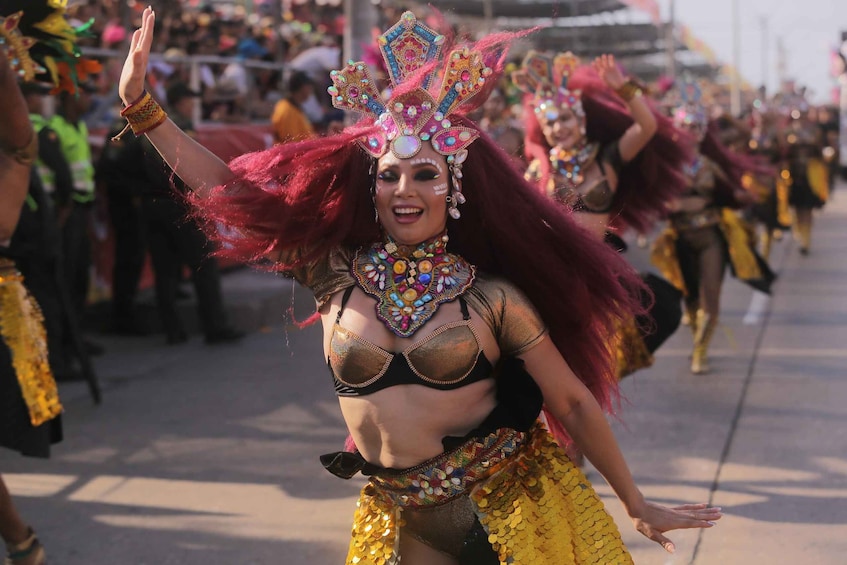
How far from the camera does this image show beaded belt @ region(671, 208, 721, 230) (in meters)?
7.90

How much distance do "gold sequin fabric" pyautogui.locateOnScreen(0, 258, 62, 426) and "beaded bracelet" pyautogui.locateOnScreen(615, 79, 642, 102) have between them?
2868 mm

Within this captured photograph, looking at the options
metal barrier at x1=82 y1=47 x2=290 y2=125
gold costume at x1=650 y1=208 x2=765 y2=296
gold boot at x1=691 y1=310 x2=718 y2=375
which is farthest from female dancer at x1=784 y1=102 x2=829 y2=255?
gold boot at x1=691 y1=310 x2=718 y2=375

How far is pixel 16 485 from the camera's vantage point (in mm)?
5484

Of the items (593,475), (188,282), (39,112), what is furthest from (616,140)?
(188,282)

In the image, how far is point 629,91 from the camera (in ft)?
18.3

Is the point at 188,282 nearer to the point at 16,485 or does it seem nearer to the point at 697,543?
the point at 16,485

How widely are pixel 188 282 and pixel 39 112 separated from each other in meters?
4.11

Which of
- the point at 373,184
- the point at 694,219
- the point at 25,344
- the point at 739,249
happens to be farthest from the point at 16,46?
the point at 739,249

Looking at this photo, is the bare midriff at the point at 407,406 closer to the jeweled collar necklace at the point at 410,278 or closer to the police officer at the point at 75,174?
the jeweled collar necklace at the point at 410,278

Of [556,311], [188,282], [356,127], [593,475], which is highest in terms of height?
[356,127]

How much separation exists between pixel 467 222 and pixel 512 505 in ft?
2.27

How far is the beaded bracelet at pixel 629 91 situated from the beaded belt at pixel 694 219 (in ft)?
8.03

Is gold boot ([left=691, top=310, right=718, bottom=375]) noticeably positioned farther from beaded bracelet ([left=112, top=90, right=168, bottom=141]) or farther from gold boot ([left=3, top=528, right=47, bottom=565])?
beaded bracelet ([left=112, top=90, right=168, bottom=141])

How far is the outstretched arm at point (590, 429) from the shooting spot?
279 cm
